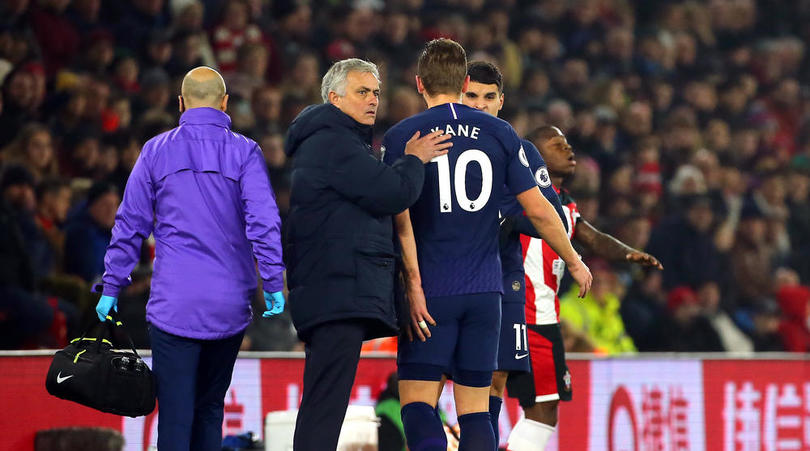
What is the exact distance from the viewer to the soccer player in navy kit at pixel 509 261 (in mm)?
Result: 5746

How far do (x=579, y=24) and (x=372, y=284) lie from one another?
11.1 metres

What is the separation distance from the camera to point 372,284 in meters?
4.97

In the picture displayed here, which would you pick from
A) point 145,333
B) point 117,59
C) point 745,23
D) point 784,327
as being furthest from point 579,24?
point 145,333

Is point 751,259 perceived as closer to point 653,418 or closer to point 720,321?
point 720,321

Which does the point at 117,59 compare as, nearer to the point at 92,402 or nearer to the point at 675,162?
the point at 92,402

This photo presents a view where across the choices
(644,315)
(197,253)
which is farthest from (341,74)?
(644,315)

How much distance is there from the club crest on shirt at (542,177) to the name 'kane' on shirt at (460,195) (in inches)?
17.1

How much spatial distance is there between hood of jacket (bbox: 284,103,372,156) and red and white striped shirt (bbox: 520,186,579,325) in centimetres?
181

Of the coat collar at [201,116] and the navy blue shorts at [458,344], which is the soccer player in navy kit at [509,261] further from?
the coat collar at [201,116]

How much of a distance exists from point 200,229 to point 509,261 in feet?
5.55

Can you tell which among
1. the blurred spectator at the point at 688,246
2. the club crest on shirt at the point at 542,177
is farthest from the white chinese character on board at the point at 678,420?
the blurred spectator at the point at 688,246

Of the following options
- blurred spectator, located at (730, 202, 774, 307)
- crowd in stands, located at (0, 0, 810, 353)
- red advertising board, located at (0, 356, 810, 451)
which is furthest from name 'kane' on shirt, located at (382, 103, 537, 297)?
blurred spectator, located at (730, 202, 774, 307)

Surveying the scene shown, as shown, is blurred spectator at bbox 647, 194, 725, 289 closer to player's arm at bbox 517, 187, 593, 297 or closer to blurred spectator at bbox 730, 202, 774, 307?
blurred spectator at bbox 730, 202, 774, 307

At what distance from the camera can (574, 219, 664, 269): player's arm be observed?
244 inches
